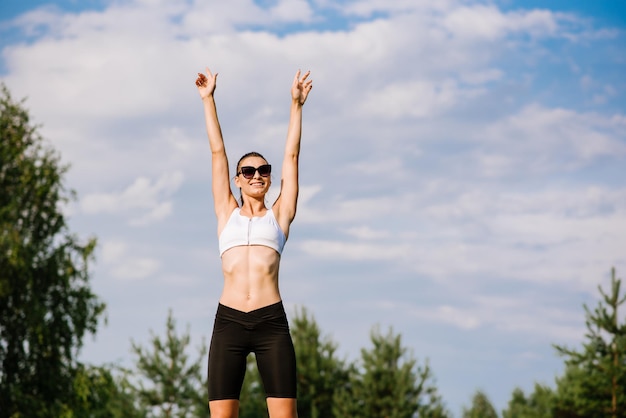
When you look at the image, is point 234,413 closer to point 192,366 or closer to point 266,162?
point 266,162

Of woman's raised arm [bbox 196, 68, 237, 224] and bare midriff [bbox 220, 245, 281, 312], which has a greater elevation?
woman's raised arm [bbox 196, 68, 237, 224]

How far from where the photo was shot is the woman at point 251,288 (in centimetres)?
582

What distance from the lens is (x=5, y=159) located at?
91.9ft

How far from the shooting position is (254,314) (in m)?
5.85

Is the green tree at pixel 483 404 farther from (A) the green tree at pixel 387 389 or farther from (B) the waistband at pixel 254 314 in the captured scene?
(B) the waistband at pixel 254 314

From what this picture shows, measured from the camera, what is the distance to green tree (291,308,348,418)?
3688 centimetres

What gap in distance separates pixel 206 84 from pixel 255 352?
89.0 inches

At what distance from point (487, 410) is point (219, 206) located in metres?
59.8

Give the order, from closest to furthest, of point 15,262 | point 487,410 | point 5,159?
1. point 15,262
2. point 5,159
3. point 487,410

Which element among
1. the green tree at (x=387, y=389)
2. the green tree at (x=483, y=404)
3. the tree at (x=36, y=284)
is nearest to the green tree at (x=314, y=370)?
the green tree at (x=387, y=389)

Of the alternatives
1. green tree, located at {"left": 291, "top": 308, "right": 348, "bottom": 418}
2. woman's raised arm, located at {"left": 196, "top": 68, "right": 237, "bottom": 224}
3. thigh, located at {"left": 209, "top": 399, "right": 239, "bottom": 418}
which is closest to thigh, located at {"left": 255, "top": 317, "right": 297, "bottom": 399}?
thigh, located at {"left": 209, "top": 399, "right": 239, "bottom": 418}

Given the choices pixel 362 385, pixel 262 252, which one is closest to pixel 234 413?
pixel 262 252

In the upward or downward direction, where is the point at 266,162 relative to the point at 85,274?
downward

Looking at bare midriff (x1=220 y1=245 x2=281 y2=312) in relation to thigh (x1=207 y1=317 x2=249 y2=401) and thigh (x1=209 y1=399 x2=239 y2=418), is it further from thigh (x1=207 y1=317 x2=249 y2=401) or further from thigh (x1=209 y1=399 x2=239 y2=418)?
thigh (x1=209 y1=399 x2=239 y2=418)
